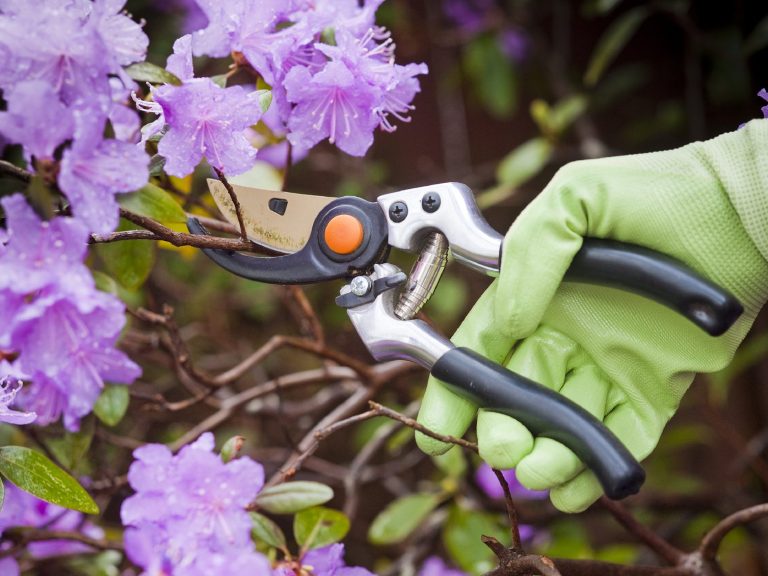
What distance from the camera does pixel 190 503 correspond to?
796 millimetres

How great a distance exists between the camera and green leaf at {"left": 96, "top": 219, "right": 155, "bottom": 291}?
3.36 feet

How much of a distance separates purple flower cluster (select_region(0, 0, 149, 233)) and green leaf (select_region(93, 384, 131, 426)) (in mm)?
465

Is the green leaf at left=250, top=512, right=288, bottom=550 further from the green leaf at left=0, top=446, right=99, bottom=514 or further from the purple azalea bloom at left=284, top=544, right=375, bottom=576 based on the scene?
the green leaf at left=0, top=446, right=99, bottom=514

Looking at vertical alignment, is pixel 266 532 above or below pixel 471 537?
above

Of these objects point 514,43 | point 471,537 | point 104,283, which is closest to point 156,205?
point 104,283

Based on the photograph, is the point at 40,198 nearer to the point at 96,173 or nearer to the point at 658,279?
the point at 96,173

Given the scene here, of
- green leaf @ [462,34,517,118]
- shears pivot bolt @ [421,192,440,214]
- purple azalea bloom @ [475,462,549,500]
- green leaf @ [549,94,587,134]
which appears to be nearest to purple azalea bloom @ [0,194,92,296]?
shears pivot bolt @ [421,192,440,214]

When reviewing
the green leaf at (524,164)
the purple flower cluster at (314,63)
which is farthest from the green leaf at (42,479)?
the green leaf at (524,164)

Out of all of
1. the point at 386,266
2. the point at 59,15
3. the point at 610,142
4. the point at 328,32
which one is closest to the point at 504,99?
the point at 610,142

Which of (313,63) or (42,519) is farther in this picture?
(42,519)

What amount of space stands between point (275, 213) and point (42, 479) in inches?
15.3

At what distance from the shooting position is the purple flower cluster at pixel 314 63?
870mm

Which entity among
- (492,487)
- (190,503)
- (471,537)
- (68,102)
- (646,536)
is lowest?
(492,487)

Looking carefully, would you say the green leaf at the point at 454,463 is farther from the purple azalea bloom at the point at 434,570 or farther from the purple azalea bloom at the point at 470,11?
the purple azalea bloom at the point at 470,11
